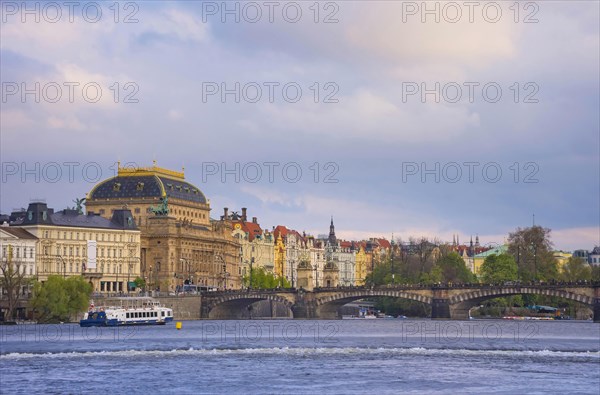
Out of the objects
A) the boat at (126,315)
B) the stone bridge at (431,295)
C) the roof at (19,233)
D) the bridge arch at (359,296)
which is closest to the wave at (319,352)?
the boat at (126,315)

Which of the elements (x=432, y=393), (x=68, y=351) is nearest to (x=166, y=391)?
(x=432, y=393)

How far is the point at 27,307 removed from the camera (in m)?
164

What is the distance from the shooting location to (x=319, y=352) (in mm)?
100812

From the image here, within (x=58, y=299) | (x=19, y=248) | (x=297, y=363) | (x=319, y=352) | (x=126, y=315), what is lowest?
(x=297, y=363)

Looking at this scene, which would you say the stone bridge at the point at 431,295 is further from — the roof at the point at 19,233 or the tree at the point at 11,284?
the tree at the point at 11,284

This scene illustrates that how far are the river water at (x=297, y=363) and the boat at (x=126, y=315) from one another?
21532 mm

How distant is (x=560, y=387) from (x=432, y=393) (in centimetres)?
747

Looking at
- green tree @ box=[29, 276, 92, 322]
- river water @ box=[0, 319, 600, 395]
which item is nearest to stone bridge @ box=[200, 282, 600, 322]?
green tree @ box=[29, 276, 92, 322]

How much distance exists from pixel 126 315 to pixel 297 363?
73363mm

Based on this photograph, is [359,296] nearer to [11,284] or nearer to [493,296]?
[493,296]

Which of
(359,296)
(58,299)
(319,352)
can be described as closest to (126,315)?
(58,299)

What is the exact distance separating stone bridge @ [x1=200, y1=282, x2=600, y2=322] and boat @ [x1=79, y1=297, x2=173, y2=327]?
64.0 feet

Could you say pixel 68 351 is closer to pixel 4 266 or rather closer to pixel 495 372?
pixel 495 372

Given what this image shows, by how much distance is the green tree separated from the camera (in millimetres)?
161375
